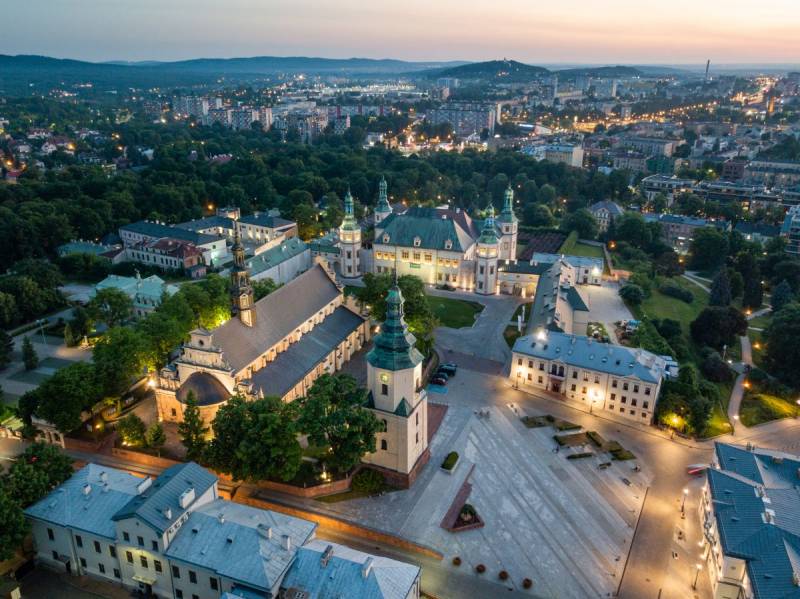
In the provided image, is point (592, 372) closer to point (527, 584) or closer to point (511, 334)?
point (511, 334)

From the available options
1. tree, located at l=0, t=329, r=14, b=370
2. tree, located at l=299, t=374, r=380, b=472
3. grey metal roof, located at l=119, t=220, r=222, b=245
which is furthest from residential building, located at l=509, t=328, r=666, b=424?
grey metal roof, located at l=119, t=220, r=222, b=245

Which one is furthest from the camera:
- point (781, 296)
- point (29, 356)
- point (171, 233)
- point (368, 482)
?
point (171, 233)

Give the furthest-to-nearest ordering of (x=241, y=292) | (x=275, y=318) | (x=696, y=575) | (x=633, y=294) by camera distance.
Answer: (x=633, y=294) < (x=275, y=318) < (x=241, y=292) < (x=696, y=575)

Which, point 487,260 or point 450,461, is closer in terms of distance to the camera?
point 450,461

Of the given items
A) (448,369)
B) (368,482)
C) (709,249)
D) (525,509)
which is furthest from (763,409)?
(709,249)

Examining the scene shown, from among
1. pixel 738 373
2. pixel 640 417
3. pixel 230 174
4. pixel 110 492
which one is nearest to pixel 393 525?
pixel 110 492

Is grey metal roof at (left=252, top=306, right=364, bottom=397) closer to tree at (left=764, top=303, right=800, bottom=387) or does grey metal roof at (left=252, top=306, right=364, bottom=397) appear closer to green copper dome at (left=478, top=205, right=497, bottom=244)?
green copper dome at (left=478, top=205, right=497, bottom=244)

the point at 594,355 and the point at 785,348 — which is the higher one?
the point at 594,355
